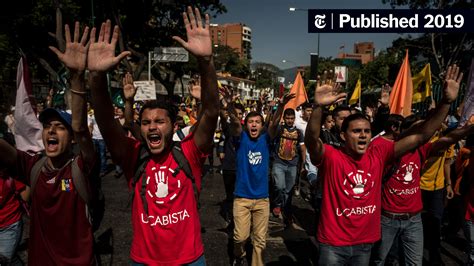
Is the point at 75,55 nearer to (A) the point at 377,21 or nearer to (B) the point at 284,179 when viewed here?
(B) the point at 284,179

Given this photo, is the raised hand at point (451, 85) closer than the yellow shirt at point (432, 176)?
Yes

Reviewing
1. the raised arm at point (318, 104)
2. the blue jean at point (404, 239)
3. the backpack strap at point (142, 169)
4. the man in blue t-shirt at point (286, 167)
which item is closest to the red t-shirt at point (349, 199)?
the raised arm at point (318, 104)

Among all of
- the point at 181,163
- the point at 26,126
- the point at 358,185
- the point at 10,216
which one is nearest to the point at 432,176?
the point at 358,185

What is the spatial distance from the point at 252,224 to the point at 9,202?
2752 mm

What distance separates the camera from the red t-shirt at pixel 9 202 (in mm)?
3555

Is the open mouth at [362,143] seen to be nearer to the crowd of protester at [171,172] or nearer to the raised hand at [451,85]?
the crowd of protester at [171,172]

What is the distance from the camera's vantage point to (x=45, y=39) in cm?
2245

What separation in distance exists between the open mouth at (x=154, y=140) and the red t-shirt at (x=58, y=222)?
48cm

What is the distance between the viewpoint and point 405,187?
3.94 meters

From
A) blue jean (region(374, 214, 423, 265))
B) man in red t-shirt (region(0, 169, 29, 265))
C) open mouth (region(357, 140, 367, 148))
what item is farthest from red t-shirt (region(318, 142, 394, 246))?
man in red t-shirt (region(0, 169, 29, 265))

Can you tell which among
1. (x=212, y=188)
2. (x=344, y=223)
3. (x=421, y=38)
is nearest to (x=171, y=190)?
(x=344, y=223)

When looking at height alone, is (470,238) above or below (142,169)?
below

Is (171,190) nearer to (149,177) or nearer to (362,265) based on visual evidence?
(149,177)

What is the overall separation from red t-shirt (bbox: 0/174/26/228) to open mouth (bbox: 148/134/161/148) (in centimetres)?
180
